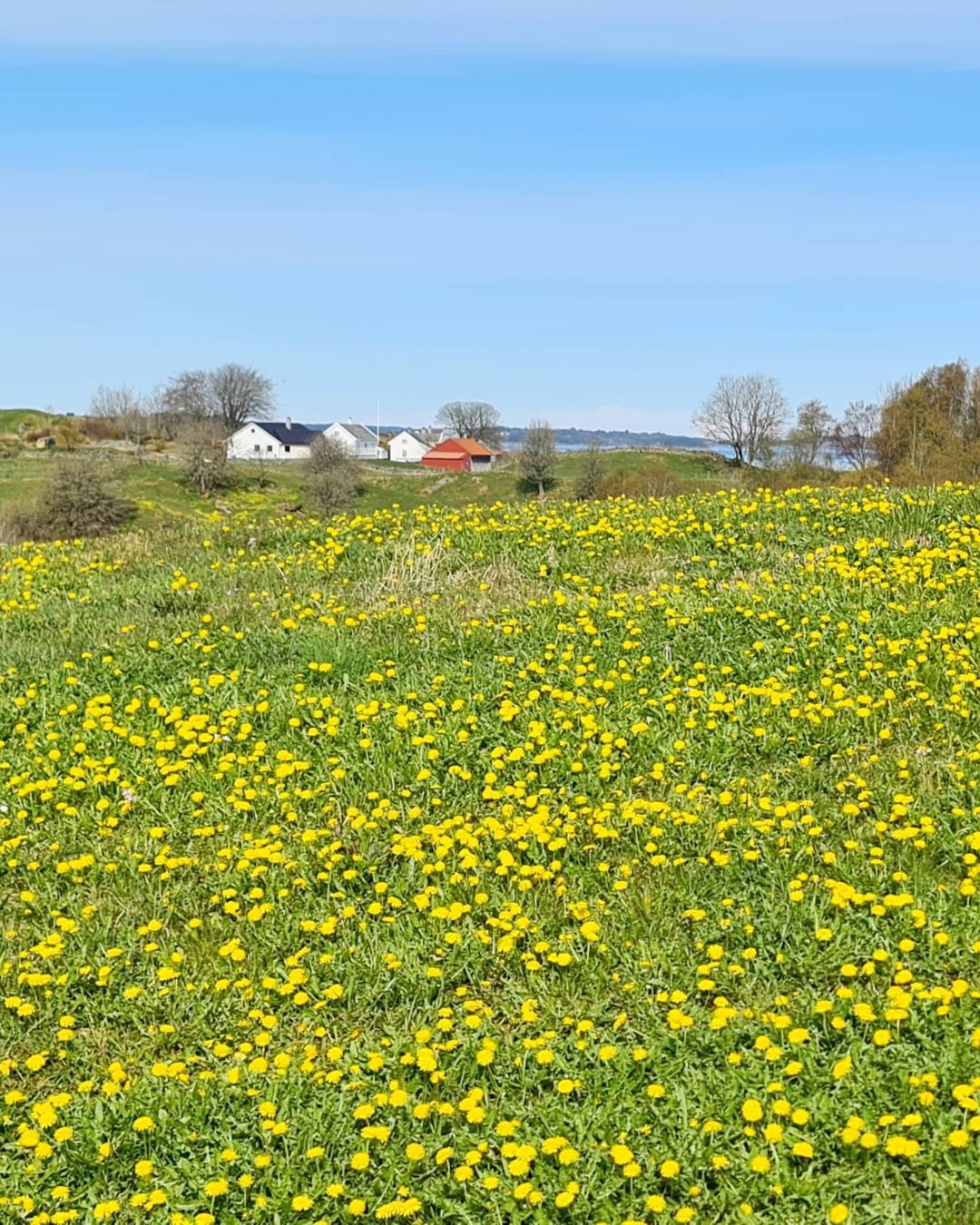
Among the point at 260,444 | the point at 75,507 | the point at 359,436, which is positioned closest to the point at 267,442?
the point at 260,444

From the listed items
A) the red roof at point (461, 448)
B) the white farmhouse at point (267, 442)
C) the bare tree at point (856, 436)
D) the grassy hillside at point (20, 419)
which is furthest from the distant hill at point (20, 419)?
the bare tree at point (856, 436)

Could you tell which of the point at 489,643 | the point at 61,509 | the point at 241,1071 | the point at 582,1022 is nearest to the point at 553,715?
the point at 489,643

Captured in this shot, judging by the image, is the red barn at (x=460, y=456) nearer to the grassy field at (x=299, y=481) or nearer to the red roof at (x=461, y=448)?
the red roof at (x=461, y=448)

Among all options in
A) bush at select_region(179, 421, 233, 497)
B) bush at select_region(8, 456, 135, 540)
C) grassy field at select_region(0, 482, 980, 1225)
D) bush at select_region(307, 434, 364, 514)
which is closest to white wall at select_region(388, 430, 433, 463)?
bush at select_region(307, 434, 364, 514)

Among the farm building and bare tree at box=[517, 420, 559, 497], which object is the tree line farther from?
the farm building

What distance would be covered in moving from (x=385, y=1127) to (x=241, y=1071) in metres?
0.73

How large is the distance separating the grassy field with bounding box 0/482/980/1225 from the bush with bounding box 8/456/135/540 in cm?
3386

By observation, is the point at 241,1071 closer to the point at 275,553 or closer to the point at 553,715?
the point at 553,715

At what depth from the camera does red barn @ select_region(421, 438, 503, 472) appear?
109438 millimetres

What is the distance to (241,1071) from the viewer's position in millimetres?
3842

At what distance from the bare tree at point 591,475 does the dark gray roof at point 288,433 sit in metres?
38.1

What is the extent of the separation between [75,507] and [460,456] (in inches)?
2797

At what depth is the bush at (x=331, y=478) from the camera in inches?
2484

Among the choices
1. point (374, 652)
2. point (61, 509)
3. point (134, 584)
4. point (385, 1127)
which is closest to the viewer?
point (385, 1127)
